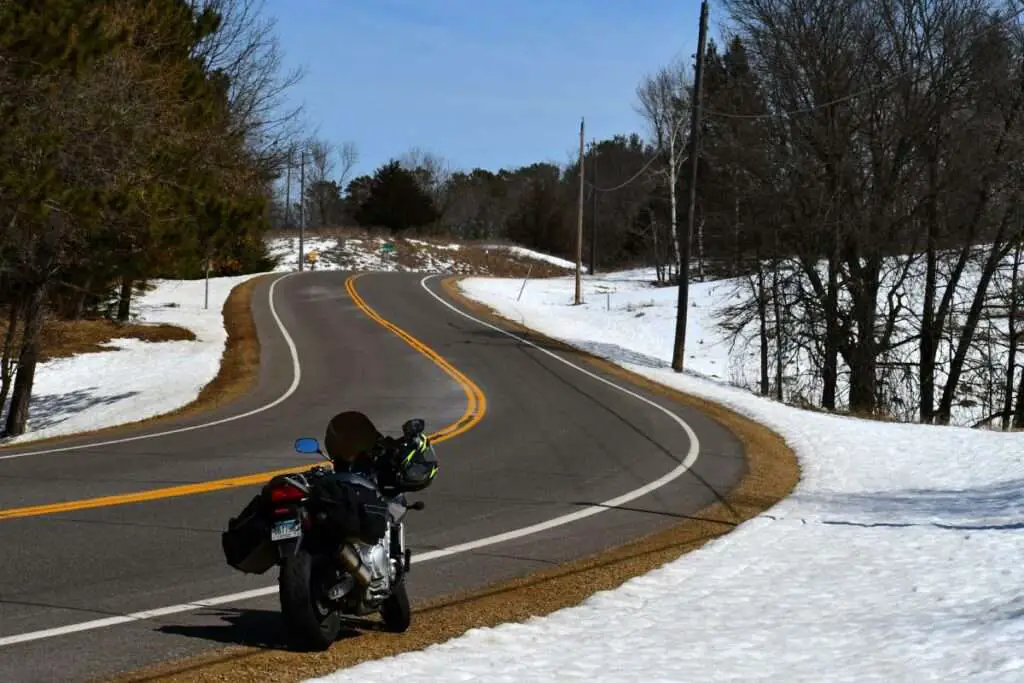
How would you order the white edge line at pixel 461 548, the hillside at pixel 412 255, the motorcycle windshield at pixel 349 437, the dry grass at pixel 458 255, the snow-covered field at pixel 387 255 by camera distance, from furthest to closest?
the dry grass at pixel 458 255
the hillside at pixel 412 255
the snow-covered field at pixel 387 255
the motorcycle windshield at pixel 349 437
the white edge line at pixel 461 548

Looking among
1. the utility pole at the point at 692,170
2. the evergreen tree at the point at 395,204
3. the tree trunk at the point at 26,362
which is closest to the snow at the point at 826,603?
the utility pole at the point at 692,170

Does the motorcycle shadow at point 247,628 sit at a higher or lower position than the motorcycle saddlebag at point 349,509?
lower

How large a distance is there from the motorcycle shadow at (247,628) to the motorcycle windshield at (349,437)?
43.8 inches

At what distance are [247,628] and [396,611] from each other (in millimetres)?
929

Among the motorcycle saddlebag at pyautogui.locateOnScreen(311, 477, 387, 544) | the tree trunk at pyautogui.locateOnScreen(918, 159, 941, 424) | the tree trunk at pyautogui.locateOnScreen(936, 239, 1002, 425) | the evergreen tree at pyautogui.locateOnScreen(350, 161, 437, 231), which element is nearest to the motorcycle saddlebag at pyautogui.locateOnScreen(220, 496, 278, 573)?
the motorcycle saddlebag at pyautogui.locateOnScreen(311, 477, 387, 544)

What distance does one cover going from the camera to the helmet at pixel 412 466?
7.04 metres

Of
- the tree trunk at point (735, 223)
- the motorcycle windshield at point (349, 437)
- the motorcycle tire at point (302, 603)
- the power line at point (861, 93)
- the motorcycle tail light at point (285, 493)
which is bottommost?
the motorcycle tire at point (302, 603)

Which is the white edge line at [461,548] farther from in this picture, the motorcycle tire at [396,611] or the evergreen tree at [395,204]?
the evergreen tree at [395,204]

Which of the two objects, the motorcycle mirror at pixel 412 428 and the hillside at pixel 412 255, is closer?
the motorcycle mirror at pixel 412 428

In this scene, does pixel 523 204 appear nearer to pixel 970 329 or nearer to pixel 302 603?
pixel 970 329

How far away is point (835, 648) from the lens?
7195 millimetres

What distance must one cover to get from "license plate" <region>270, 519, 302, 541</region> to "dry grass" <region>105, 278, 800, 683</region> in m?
0.71

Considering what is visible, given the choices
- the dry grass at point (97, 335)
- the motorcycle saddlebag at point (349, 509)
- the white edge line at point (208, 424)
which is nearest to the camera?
the motorcycle saddlebag at point (349, 509)

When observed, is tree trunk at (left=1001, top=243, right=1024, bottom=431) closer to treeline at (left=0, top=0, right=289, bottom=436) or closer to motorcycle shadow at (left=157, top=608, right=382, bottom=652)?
treeline at (left=0, top=0, right=289, bottom=436)
